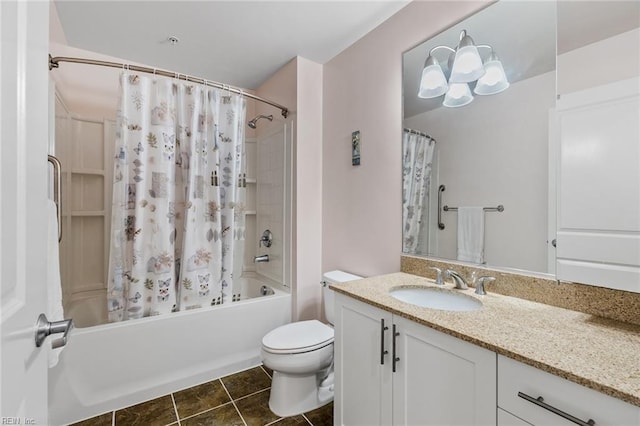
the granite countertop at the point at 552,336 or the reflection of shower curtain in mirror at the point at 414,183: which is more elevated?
the reflection of shower curtain in mirror at the point at 414,183

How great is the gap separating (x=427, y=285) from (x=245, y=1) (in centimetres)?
194

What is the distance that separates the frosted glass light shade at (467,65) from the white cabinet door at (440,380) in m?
1.24

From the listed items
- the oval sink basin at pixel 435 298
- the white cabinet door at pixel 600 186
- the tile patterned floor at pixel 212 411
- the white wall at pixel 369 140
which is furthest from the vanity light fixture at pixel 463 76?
the tile patterned floor at pixel 212 411

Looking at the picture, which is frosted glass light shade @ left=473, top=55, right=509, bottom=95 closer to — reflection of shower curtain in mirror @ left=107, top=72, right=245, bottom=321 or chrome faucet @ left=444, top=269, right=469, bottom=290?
chrome faucet @ left=444, top=269, right=469, bottom=290

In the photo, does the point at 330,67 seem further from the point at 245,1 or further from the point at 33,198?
the point at 33,198

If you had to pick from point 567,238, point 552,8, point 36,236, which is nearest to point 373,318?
point 567,238

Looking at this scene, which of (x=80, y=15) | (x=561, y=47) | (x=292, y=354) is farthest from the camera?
(x=80, y=15)

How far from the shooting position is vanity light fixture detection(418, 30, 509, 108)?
1.37 m

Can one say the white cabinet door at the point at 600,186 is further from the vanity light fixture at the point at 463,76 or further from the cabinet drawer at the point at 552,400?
the cabinet drawer at the point at 552,400

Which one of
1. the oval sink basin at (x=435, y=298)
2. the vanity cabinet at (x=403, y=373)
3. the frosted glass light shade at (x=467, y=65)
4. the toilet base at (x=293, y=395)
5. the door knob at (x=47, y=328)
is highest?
the frosted glass light shade at (x=467, y=65)

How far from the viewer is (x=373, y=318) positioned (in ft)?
3.99

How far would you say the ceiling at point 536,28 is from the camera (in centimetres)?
100

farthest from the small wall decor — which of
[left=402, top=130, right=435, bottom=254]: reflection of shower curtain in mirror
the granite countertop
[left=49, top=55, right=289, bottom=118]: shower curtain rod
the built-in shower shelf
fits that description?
the built-in shower shelf

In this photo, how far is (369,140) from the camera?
1.97 m
